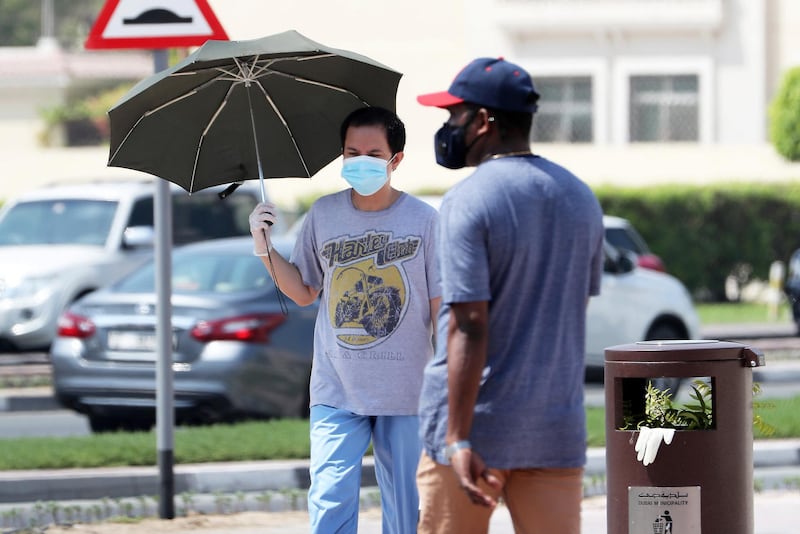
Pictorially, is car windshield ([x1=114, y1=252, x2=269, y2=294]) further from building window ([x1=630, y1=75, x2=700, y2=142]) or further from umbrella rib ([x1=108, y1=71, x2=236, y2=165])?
building window ([x1=630, y1=75, x2=700, y2=142])

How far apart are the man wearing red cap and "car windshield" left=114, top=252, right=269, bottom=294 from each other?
744 cm

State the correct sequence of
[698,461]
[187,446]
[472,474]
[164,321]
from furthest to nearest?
[187,446]
[164,321]
[698,461]
[472,474]

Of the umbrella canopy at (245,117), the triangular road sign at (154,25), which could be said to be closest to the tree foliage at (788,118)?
the triangular road sign at (154,25)

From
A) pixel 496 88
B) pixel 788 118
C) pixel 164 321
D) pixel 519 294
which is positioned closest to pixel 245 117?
pixel 164 321

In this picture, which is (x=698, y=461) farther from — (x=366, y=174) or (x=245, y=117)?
(x=245, y=117)

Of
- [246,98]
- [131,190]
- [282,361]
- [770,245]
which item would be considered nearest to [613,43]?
[770,245]

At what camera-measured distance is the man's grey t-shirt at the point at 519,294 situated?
158 inches

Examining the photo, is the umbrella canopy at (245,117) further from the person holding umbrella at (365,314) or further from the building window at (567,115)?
the building window at (567,115)

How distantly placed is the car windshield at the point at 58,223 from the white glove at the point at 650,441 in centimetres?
1167

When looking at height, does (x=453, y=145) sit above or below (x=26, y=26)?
below

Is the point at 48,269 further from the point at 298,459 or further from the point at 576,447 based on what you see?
the point at 576,447

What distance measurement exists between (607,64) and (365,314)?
31.9 meters

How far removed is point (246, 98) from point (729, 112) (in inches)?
1208

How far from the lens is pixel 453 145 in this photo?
166 inches
